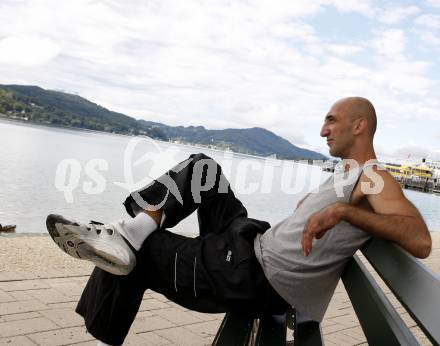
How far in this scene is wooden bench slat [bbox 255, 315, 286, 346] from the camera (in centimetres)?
196

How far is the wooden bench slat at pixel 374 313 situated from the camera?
1.23m

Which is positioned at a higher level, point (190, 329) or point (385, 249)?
point (385, 249)

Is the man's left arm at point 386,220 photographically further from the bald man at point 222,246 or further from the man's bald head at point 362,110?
the man's bald head at point 362,110

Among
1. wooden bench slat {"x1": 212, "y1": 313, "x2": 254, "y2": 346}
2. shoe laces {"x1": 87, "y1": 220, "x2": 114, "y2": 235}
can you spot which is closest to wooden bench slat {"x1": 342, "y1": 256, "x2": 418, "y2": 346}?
wooden bench slat {"x1": 212, "y1": 313, "x2": 254, "y2": 346}

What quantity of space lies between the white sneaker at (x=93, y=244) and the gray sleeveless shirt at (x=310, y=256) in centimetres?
54

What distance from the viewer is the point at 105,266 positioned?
6.78 ft

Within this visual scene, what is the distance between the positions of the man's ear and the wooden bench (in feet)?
1.74

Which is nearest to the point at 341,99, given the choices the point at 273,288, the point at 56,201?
the point at 273,288

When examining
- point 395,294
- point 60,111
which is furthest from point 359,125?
point 60,111

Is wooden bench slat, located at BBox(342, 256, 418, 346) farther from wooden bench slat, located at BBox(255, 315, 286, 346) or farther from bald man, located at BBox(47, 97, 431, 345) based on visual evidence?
wooden bench slat, located at BBox(255, 315, 286, 346)

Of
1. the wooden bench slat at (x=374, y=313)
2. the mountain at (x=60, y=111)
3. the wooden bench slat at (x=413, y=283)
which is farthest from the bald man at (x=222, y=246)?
the mountain at (x=60, y=111)

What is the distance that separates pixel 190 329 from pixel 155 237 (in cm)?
143

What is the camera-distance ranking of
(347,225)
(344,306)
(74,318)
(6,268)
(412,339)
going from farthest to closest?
(344,306)
(6,268)
(74,318)
(347,225)
(412,339)

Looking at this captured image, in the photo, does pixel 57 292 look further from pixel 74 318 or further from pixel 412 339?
pixel 412 339
